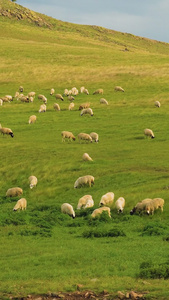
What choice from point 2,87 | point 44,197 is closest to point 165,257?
point 44,197

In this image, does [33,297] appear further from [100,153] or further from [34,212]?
[100,153]

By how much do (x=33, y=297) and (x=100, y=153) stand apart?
71.7ft

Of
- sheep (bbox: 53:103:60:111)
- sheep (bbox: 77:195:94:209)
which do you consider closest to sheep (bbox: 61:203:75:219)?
sheep (bbox: 77:195:94:209)

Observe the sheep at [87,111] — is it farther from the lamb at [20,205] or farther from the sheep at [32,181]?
the lamb at [20,205]

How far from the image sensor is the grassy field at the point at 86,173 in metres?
14.9

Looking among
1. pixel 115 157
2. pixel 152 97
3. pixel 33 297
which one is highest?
pixel 152 97

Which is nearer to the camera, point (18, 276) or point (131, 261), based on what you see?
Result: point (18, 276)

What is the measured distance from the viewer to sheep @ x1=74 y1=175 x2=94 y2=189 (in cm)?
2791

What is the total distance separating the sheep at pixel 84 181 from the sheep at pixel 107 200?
3.19 meters

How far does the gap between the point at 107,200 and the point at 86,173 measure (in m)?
5.80

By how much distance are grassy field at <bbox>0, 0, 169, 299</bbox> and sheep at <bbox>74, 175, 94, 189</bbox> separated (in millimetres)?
378

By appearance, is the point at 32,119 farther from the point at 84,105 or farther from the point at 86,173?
the point at 86,173

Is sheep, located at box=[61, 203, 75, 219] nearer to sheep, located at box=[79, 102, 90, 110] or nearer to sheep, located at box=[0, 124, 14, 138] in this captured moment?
sheep, located at box=[0, 124, 14, 138]

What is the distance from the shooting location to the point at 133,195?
82.9ft
